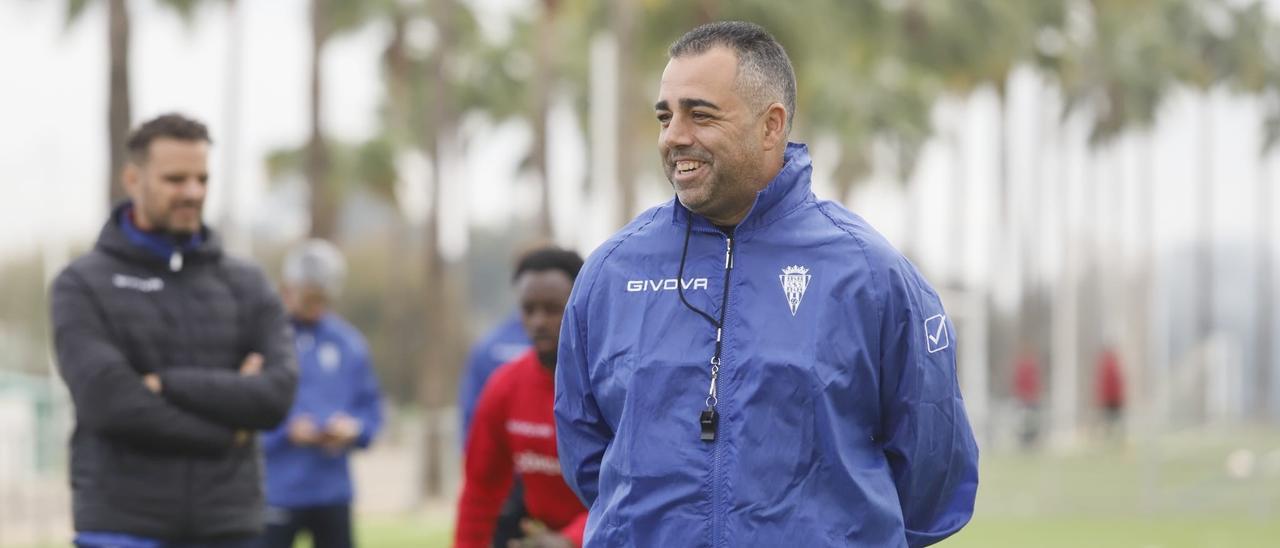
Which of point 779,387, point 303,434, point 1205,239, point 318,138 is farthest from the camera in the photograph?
point 1205,239

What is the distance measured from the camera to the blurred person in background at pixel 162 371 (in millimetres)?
6129

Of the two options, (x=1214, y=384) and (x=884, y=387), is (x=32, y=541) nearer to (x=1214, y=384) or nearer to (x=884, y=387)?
(x=884, y=387)

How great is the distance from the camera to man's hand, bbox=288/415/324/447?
10.0m

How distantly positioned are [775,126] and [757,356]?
596 mm

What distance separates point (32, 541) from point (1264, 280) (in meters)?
89.0

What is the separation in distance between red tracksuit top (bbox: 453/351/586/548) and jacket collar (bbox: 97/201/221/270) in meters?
1.13

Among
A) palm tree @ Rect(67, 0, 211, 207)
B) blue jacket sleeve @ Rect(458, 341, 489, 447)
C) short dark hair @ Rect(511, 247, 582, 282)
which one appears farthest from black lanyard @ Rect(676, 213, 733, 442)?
palm tree @ Rect(67, 0, 211, 207)

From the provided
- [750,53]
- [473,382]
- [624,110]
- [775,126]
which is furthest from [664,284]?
[624,110]

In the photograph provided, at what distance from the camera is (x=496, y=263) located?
11394cm

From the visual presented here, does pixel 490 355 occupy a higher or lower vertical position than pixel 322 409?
higher

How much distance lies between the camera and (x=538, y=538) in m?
6.34

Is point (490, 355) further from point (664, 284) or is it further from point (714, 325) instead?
point (714, 325)

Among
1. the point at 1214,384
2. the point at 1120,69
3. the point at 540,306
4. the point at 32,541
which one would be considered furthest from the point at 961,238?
the point at 540,306

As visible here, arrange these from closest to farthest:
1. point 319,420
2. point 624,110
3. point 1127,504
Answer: point 319,420, point 1127,504, point 624,110
